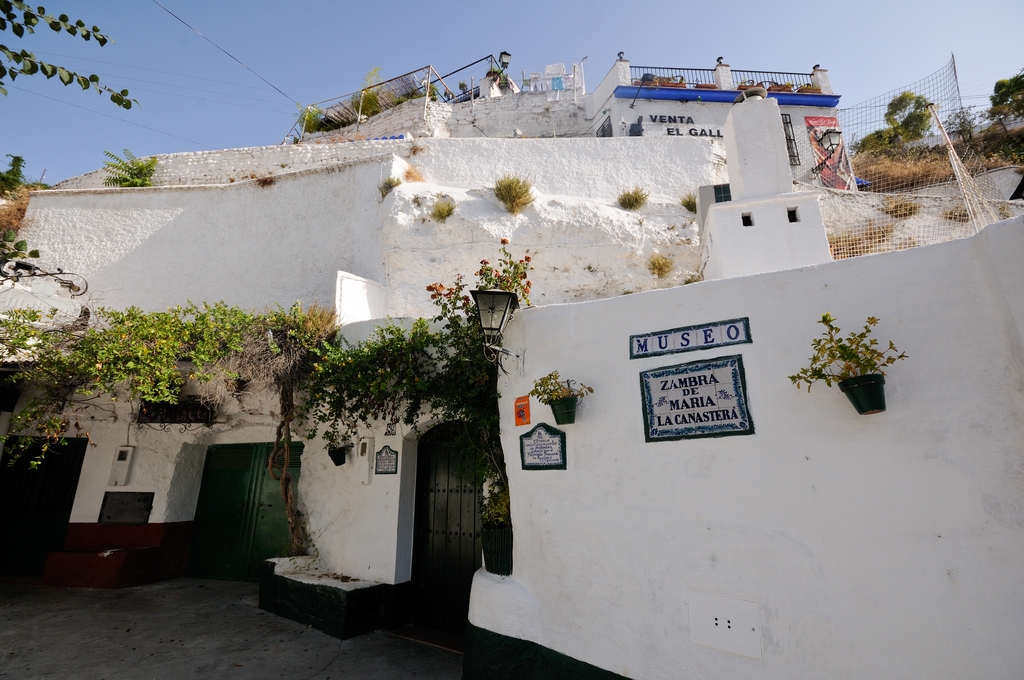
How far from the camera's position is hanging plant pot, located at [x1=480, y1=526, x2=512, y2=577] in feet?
A: 15.4

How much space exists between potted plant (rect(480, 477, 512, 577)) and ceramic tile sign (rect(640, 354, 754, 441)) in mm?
1684

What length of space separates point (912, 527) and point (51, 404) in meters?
8.59

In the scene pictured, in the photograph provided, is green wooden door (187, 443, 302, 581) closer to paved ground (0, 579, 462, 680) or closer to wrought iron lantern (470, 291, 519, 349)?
paved ground (0, 579, 462, 680)

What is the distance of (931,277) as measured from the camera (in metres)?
3.24

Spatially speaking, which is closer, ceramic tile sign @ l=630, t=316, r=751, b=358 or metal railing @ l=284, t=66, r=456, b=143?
ceramic tile sign @ l=630, t=316, r=751, b=358

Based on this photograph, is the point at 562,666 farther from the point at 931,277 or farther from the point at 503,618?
the point at 931,277

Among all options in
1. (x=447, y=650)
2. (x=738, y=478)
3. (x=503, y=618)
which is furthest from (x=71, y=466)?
(x=738, y=478)

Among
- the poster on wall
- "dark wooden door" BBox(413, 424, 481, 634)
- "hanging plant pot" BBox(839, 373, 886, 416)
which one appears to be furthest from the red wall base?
the poster on wall

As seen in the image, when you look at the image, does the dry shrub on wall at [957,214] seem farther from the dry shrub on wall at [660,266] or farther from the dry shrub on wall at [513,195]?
Result: the dry shrub on wall at [513,195]

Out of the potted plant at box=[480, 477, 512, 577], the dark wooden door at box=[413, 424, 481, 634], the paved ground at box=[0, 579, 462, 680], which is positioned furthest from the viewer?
the dark wooden door at box=[413, 424, 481, 634]

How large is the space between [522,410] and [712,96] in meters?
16.6

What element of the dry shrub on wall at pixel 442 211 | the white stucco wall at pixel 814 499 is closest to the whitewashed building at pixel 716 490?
the white stucco wall at pixel 814 499

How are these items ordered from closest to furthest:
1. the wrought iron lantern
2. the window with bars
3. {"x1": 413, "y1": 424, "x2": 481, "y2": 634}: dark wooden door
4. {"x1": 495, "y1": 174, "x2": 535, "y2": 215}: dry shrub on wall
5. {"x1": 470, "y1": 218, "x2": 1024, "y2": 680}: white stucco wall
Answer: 1. {"x1": 470, "y1": 218, "x2": 1024, "y2": 680}: white stucco wall
2. the wrought iron lantern
3. {"x1": 413, "y1": 424, "x2": 481, "y2": 634}: dark wooden door
4. {"x1": 495, "y1": 174, "x2": 535, "y2": 215}: dry shrub on wall
5. the window with bars

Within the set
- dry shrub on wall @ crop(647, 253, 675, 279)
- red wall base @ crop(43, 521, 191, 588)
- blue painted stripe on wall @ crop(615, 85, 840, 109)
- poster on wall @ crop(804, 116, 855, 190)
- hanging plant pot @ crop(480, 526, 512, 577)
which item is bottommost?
red wall base @ crop(43, 521, 191, 588)
